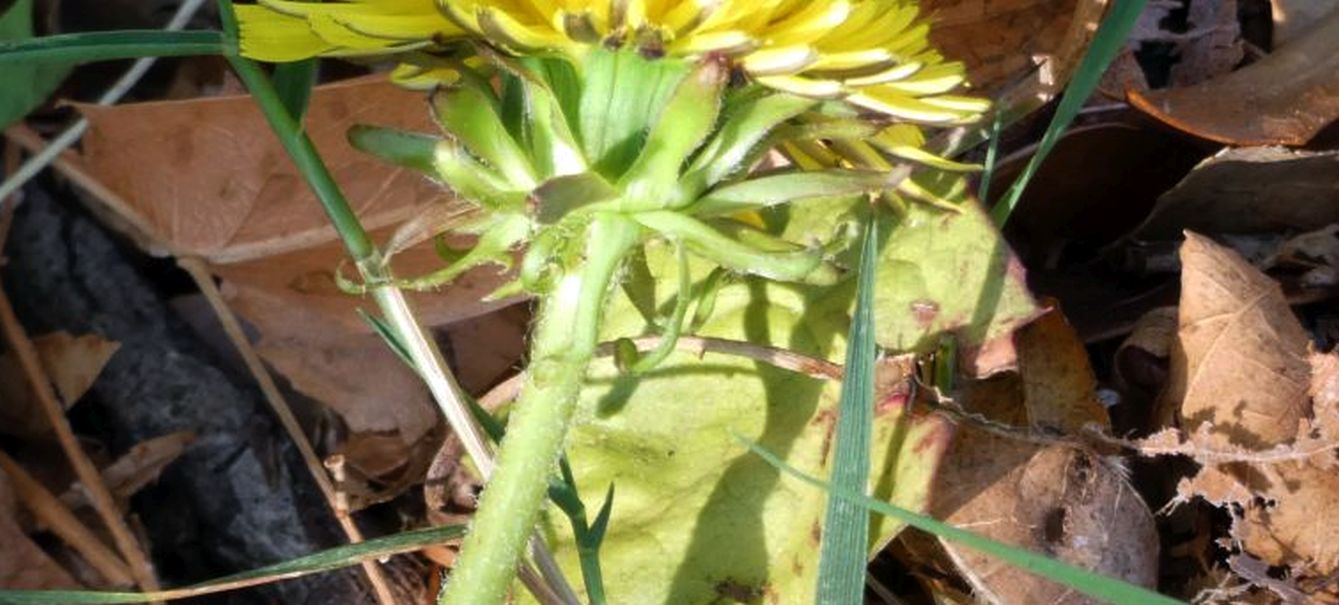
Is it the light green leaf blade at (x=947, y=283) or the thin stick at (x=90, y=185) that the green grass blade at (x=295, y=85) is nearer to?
the thin stick at (x=90, y=185)

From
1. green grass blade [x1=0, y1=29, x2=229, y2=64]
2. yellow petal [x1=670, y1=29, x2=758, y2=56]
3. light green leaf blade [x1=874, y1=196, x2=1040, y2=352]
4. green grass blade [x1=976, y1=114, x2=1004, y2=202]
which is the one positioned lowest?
light green leaf blade [x1=874, y1=196, x2=1040, y2=352]

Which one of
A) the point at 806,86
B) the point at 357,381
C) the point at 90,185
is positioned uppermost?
the point at 806,86

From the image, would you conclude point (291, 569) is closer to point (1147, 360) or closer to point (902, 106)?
point (902, 106)

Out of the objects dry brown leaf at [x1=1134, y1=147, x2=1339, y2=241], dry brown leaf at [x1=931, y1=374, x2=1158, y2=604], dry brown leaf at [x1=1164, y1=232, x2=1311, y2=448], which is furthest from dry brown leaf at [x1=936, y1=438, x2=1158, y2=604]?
dry brown leaf at [x1=1134, y1=147, x2=1339, y2=241]

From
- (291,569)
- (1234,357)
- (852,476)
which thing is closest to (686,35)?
(852,476)

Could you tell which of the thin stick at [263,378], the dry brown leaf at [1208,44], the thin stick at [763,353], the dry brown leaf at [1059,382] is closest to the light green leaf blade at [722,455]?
the thin stick at [763,353]

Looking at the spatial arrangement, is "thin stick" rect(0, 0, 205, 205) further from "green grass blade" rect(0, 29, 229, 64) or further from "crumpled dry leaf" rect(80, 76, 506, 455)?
"green grass blade" rect(0, 29, 229, 64)
